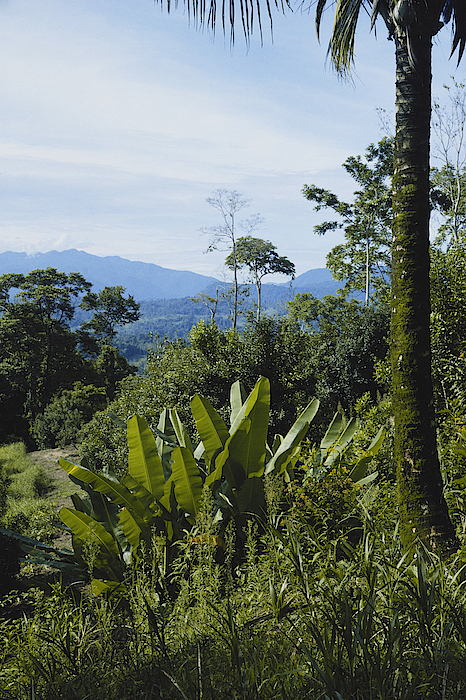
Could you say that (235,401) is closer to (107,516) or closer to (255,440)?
(255,440)

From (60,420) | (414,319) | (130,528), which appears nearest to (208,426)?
(130,528)

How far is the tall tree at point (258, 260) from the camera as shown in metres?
32.3

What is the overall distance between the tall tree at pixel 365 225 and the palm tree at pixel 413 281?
64.5 ft

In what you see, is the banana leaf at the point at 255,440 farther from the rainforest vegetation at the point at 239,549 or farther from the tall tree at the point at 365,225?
the tall tree at the point at 365,225

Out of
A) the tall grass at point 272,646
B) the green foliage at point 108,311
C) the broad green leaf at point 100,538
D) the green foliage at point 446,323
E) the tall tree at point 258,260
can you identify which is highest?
the tall tree at point 258,260

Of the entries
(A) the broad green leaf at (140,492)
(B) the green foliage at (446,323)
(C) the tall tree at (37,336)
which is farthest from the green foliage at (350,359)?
(C) the tall tree at (37,336)

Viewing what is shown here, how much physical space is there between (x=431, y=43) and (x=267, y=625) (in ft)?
12.5

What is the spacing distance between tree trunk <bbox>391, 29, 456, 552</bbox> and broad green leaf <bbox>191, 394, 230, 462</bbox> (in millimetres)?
1434

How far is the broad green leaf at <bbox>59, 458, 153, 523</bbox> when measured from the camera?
3.33 m

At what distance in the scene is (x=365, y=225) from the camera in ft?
76.8

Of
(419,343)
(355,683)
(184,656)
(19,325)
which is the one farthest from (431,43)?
(19,325)

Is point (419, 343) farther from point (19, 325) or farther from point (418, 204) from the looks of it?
point (19, 325)

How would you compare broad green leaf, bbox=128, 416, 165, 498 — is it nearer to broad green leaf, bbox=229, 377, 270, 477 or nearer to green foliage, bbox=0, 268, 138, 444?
broad green leaf, bbox=229, 377, 270, 477

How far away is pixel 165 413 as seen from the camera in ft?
16.3
